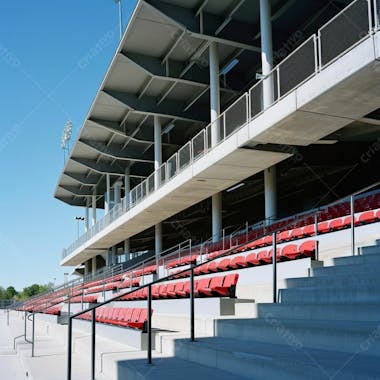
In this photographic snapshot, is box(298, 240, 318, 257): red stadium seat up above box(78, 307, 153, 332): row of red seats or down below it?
above

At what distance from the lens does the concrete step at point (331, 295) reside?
18.7 feet

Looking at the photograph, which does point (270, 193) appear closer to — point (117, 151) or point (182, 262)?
point (182, 262)

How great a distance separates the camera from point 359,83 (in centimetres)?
1033

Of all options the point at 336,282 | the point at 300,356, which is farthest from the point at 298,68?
the point at 300,356

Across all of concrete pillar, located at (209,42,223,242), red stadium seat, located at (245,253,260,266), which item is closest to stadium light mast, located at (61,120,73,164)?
concrete pillar, located at (209,42,223,242)

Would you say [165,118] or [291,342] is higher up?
[165,118]

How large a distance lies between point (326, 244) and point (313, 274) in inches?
119

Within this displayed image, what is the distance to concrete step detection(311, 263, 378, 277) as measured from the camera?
256 inches

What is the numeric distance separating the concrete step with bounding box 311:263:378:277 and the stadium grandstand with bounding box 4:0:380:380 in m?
0.04

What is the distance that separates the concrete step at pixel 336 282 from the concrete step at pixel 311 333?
2.52 feet

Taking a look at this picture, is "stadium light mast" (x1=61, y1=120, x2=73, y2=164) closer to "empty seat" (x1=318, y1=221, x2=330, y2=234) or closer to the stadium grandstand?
the stadium grandstand

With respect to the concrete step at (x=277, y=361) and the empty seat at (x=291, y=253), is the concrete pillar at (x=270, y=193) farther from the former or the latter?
the concrete step at (x=277, y=361)

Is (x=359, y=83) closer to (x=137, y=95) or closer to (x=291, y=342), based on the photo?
(x=291, y=342)

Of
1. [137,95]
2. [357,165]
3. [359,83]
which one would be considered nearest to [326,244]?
[359,83]
